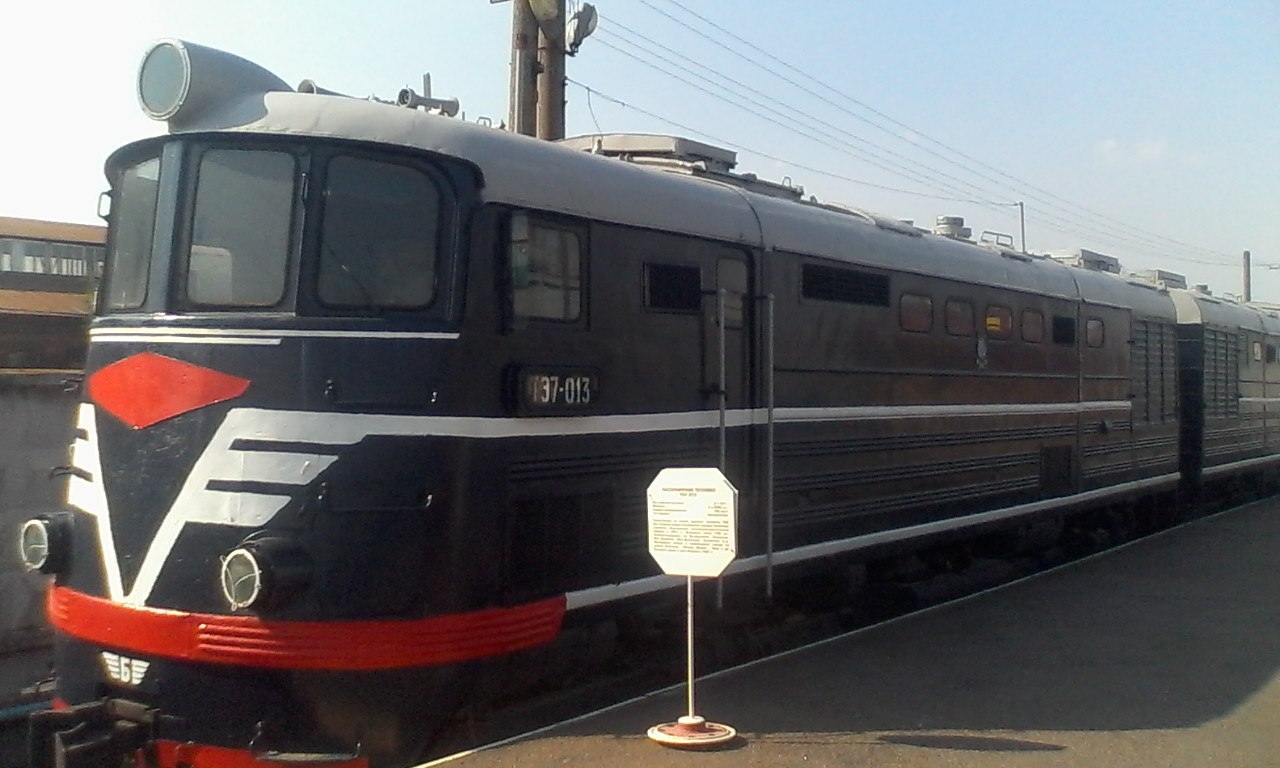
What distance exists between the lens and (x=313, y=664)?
529cm

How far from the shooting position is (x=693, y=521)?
235 inches

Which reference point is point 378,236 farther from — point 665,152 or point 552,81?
point 552,81

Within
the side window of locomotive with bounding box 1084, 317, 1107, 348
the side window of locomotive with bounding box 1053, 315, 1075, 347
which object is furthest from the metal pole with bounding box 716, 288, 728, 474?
the side window of locomotive with bounding box 1084, 317, 1107, 348

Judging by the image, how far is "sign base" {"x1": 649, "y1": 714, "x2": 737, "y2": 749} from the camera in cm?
583

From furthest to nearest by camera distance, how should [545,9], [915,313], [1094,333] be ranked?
[545,9] < [1094,333] < [915,313]

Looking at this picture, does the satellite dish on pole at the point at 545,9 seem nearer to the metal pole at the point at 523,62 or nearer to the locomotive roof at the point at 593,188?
the metal pole at the point at 523,62

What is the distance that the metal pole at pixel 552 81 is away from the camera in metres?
13.6

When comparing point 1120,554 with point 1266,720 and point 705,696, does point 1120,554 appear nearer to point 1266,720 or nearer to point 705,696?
point 1266,720

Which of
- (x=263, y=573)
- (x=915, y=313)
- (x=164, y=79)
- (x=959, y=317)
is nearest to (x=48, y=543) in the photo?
(x=263, y=573)

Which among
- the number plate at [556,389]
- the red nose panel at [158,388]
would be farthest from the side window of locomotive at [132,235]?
the number plate at [556,389]

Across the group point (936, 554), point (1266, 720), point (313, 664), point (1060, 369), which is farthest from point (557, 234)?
point (1060, 369)

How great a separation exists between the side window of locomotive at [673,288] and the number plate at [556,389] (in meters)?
0.70

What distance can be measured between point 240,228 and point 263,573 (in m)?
1.62

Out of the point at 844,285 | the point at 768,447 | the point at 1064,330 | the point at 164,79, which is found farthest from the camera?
the point at 1064,330
